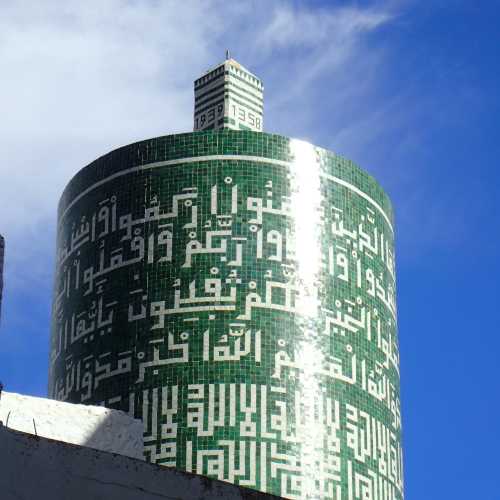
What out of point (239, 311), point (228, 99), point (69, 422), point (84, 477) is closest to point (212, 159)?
point (239, 311)

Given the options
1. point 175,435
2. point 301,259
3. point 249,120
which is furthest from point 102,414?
point 249,120

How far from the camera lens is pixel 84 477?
9.34m

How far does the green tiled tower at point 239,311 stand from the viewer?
1903cm

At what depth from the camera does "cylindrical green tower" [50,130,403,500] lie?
62.4ft

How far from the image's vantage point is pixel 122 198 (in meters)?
20.6

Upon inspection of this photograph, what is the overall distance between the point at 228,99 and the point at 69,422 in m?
10.1

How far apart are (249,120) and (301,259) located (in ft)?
11.7

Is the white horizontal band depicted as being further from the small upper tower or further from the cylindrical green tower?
the small upper tower

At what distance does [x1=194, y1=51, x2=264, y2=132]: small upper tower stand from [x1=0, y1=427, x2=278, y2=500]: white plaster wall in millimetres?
13257

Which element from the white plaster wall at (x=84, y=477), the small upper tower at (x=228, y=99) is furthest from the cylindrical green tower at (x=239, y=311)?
the white plaster wall at (x=84, y=477)

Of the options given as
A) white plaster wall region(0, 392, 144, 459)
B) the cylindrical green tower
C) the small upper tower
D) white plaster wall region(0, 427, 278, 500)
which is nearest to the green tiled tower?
the cylindrical green tower

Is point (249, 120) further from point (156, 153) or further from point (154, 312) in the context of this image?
point (154, 312)

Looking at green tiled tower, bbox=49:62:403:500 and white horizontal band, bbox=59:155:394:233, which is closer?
green tiled tower, bbox=49:62:403:500

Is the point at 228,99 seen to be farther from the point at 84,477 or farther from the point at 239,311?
the point at 84,477
